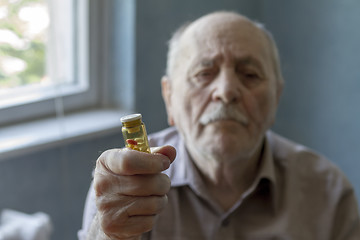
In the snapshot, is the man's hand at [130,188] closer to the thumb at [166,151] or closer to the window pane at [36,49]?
the thumb at [166,151]

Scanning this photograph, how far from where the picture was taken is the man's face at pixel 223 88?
1295 mm

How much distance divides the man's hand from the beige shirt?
511mm

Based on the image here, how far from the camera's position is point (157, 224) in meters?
1.32

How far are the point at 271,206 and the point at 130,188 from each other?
0.73 metres

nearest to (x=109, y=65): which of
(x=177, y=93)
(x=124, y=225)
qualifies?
(x=177, y=93)

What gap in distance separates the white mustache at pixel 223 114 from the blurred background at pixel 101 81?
29.0 inches

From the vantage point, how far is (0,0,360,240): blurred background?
182cm

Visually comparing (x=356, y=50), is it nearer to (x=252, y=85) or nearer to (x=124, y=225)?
(x=252, y=85)

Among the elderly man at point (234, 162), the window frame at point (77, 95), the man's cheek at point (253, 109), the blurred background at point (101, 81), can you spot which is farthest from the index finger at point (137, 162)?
the window frame at point (77, 95)

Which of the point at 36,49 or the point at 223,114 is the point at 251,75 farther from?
the point at 36,49

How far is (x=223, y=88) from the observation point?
4.28 feet

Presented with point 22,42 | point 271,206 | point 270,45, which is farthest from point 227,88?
point 22,42

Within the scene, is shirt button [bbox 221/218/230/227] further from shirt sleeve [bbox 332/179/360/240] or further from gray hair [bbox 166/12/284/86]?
gray hair [bbox 166/12/284/86]

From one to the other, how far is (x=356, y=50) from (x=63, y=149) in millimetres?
1284
